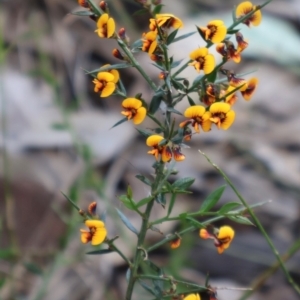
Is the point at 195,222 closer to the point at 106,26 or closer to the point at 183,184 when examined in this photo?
the point at 183,184

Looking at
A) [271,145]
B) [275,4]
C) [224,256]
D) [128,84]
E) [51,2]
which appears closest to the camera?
[224,256]

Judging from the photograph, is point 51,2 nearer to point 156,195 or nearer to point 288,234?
point 288,234

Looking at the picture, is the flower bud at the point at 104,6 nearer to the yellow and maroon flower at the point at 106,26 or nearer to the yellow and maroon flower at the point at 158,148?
the yellow and maroon flower at the point at 106,26

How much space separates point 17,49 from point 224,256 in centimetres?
144

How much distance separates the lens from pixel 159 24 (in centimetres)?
75

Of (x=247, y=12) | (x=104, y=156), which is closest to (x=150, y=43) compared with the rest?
(x=247, y=12)

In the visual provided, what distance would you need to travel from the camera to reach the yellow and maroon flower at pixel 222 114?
0.75 metres

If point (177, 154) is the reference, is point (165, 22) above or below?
above

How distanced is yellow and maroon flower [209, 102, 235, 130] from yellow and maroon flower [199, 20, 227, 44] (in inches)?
3.0

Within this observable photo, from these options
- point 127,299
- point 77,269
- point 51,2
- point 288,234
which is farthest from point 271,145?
point 127,299

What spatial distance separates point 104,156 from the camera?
2.44m

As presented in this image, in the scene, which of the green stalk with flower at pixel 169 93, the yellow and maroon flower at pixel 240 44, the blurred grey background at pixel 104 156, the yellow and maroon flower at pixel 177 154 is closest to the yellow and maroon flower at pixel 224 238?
the green stalk with flower at pixel 169 93

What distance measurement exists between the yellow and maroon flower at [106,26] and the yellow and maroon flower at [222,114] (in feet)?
0.47

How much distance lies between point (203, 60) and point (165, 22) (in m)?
0.06
